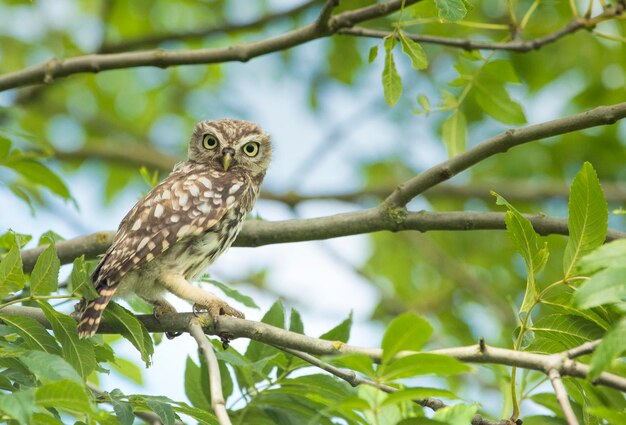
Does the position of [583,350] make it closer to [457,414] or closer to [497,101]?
[457,414]

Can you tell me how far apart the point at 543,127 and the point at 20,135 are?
7.70 ft

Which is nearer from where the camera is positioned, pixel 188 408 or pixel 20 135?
pixel 188 408

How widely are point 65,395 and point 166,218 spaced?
2166mm

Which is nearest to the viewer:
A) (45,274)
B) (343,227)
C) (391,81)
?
(45,274)

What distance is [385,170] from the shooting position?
31.0 feet

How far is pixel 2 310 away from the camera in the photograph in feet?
9.65

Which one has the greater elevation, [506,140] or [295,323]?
[506,140]

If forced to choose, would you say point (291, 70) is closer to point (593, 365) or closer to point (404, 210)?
point (404, 210)

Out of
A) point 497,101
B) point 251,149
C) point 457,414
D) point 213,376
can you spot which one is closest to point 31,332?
point 213,376

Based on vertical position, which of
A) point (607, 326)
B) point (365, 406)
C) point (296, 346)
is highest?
point (607, 326)

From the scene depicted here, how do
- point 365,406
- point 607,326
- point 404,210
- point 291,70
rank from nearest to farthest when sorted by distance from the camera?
point 365,406 < point 607,326 < point 404,210 < point 291,70

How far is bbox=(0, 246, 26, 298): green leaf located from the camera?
2.58 meters

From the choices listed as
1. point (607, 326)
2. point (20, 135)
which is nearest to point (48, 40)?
point (20, 135)

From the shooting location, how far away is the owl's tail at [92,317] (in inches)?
113
